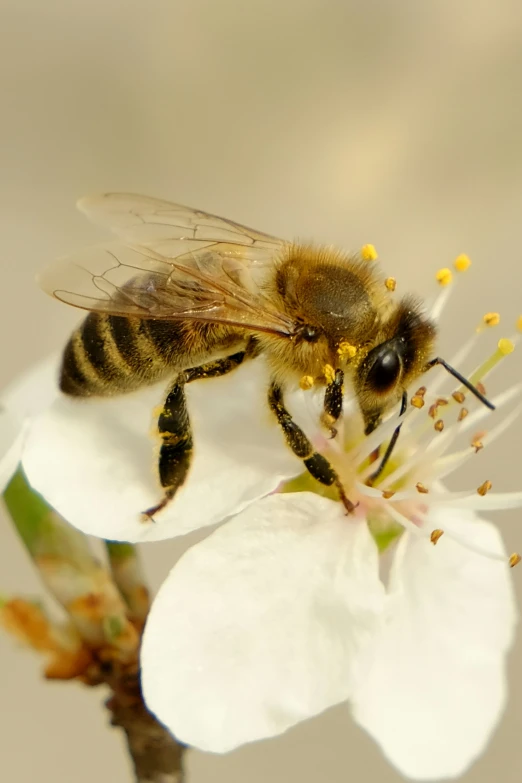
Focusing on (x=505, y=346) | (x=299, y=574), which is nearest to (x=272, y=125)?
(x=505, y=346)

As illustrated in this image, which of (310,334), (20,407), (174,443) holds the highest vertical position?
(310,334)

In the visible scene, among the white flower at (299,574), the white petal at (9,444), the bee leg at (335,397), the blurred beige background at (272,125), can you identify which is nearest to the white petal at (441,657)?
the white flower at (299,574)

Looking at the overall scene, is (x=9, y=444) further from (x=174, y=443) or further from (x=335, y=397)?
(x=335, y=397)

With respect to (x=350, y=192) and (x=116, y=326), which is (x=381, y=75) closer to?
(x=350, y=192)

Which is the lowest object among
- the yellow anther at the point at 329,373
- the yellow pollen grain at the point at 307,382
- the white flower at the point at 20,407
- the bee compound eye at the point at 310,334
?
the white flower at the point at 20,407

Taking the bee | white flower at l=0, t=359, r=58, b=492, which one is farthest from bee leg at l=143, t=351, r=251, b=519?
white flower at l=0, t=359, r=58, b=492

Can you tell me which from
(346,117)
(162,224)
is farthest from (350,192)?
(162,224)

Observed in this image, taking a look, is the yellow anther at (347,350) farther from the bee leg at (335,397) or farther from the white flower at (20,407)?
the white flower at (20,407)
